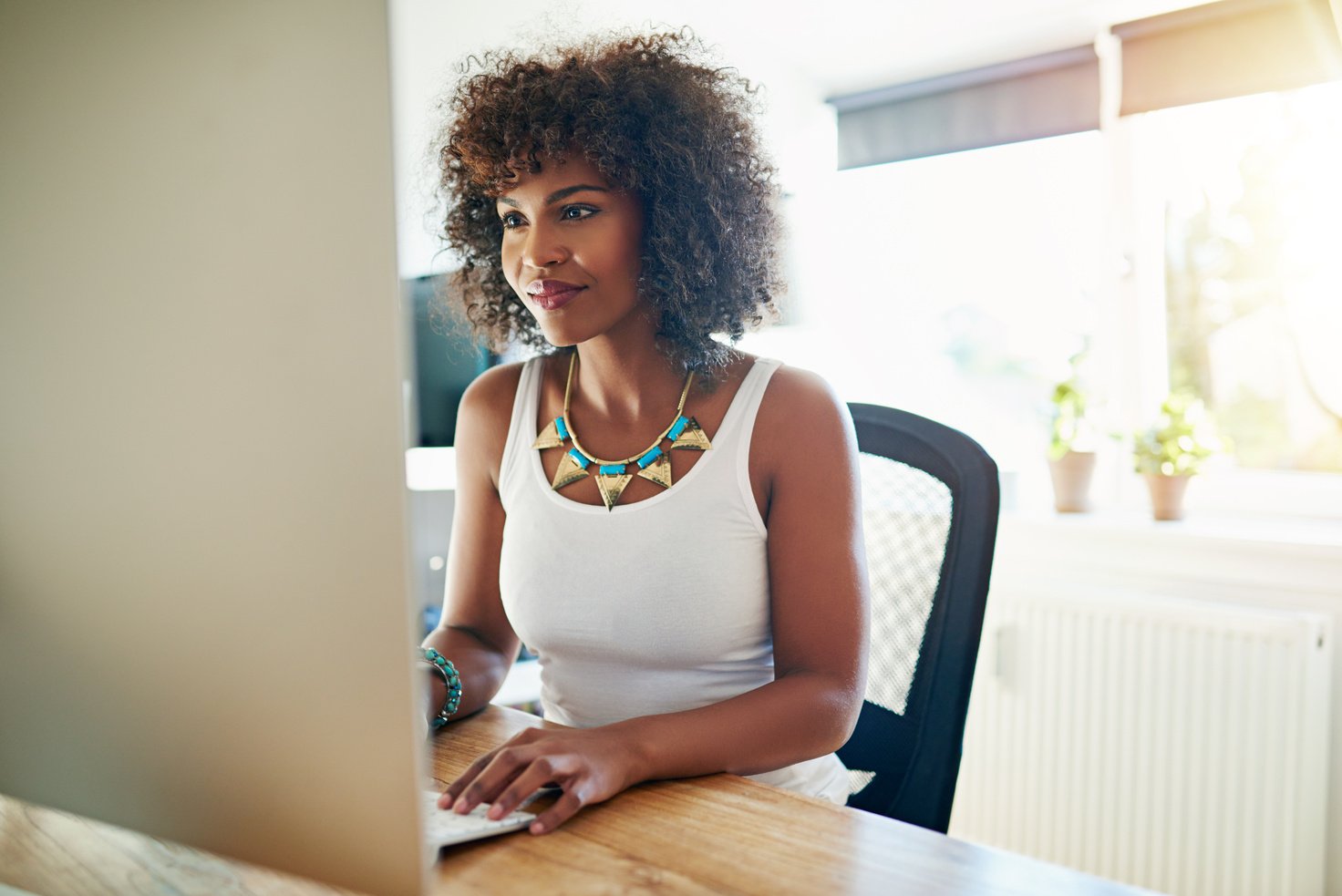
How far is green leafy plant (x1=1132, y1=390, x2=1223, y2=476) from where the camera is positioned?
7.57 feet

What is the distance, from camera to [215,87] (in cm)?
35

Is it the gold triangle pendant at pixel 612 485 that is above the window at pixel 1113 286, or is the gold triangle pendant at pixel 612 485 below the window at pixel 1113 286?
below

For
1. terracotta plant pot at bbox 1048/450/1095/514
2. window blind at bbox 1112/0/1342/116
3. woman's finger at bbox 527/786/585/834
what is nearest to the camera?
woman's finger at bbox 527/786/585/834

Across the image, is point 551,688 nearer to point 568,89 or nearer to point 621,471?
point 621,471

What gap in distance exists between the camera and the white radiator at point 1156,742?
1.88 m

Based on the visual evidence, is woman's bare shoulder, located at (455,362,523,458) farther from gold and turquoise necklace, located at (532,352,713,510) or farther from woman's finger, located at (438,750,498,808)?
woman's finger, located at (438,750,498,808)

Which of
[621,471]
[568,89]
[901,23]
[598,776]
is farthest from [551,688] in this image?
[901,23]

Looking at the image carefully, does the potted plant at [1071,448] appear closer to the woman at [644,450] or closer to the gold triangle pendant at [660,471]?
the woman at [644,450]

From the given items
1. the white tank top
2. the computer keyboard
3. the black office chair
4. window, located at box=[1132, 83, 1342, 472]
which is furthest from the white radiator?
the computer keyboard

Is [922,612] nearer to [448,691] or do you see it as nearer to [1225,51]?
[448,691]

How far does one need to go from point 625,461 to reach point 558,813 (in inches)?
Result: 19.1

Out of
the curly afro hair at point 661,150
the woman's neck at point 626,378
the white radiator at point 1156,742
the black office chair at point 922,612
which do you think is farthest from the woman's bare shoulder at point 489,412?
the white radiator at point 1156,742

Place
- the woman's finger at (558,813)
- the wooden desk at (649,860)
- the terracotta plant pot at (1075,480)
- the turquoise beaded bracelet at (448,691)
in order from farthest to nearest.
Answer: the terracotta plant pot at (1075,480)
the turquoise beaded bracelet at (448,691)
the woman's finger at (558,813)
the wooden desk at (649,860)

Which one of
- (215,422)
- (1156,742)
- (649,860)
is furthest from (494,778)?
(1156,742)
